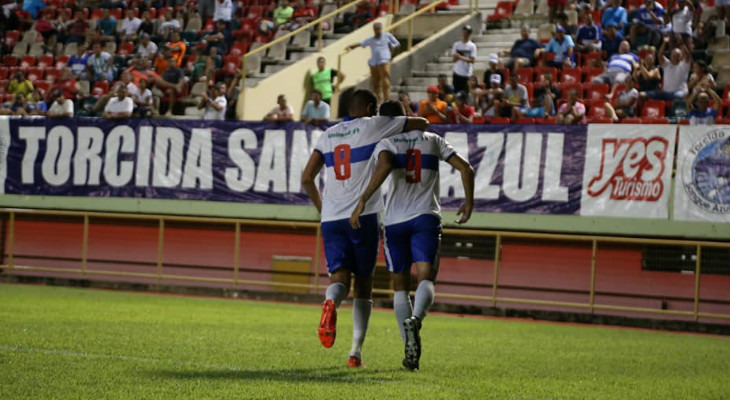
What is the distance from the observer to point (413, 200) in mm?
9711

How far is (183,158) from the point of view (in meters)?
22.4

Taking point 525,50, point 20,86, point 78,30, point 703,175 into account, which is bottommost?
point 703,175

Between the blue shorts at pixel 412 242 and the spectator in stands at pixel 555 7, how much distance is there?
15.7 meters

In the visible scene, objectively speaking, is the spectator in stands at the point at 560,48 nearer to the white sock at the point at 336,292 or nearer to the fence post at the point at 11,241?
the fence post at the point at 11,241

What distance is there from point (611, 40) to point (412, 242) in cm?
1385

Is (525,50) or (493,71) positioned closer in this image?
(493,71)

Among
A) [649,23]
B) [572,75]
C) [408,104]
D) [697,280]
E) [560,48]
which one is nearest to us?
[697,280]

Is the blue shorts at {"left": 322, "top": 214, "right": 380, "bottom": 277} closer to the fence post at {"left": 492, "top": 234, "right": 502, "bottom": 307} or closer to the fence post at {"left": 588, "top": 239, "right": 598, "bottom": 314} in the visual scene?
the fence post at {"left": 588, "top": 239, "right": 598, "bottom": 314}

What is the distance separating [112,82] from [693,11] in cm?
1273

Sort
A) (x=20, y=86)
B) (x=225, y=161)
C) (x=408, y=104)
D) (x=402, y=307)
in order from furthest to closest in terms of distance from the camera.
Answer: (x=20, y=86)
(x=225, y=161)
(x=408, y=104)
(x=402, y=307)

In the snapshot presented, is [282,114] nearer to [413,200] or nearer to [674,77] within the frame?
[674,77]

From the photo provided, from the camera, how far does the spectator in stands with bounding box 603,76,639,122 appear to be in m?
19.8

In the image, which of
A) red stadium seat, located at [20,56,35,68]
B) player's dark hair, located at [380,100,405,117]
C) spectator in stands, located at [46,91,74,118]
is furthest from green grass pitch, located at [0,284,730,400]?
red stadium seat, located at [20,56,35,68]

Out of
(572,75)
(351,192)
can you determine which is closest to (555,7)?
(572,75)
